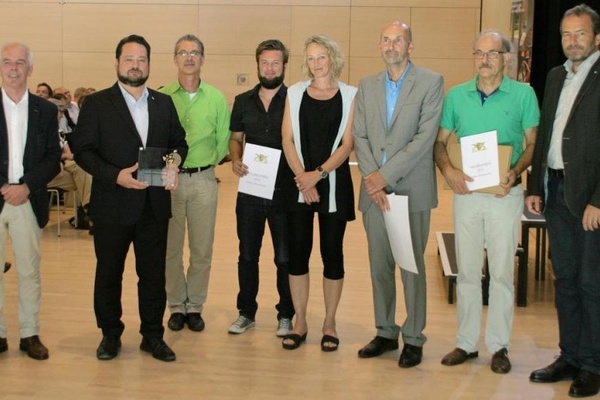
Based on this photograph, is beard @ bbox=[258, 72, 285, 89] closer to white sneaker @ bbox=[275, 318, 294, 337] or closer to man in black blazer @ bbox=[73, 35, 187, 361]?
man in black blazer @ bbox=[73, 35, 187, 361]

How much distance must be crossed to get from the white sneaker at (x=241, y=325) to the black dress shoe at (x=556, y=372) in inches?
66.9

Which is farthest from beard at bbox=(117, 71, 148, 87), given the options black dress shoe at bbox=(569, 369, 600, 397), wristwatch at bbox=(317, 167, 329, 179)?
black dress shoe at bbox=(569, 369, 600, 397)

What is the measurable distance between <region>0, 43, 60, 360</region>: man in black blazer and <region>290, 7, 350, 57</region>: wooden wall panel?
1140cm

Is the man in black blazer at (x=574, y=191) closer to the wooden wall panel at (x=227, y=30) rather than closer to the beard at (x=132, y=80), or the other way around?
the beard at (x=132, y=80)

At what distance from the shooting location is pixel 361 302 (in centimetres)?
578

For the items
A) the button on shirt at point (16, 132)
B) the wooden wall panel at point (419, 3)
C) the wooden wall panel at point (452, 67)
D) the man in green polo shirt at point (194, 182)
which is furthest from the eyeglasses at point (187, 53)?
the wooden wall panel at point (452, 67)

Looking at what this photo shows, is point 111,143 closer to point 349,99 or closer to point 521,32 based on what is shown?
point 349,99

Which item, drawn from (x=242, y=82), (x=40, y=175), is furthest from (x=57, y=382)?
(x=242, y=82)

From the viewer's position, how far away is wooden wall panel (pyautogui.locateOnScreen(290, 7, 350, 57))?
15.5 meters

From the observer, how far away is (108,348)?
177 inches

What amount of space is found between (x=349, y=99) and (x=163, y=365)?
1.72 metres

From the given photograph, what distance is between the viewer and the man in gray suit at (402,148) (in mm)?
4312

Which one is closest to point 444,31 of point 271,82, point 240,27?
point 240,27

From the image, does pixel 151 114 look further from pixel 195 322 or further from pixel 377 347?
pixel 377 347
